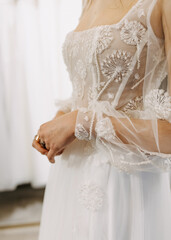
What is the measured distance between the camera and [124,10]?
54 centimetres

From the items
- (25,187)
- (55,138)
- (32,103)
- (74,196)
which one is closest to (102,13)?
(55,138)

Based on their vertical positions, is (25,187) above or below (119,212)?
below

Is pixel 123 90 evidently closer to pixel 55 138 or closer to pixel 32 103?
pixel 55 138

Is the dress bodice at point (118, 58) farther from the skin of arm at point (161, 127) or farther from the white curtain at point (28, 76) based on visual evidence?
the white curtain at point (28, 76)

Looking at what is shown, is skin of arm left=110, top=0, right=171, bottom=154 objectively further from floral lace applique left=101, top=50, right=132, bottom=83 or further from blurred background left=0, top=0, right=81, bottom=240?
blurred background left=0, top=0, right=81, bottom=240

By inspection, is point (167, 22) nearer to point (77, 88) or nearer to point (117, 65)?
point (117, 65)

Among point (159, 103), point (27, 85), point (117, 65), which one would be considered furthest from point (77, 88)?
point (27, 85)

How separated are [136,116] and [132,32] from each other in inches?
7.4

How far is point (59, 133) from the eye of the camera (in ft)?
1.71

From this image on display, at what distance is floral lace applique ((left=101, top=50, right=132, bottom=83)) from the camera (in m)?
0.52

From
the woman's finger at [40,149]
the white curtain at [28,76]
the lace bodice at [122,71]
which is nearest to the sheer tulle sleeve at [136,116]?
the lace bodice at [122,71]

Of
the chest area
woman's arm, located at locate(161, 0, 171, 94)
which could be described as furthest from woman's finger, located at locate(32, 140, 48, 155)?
woman's arm, located at locate(161, 0, 171, 94)

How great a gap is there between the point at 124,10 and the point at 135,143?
1.05ft

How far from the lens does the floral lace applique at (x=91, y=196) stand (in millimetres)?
511
